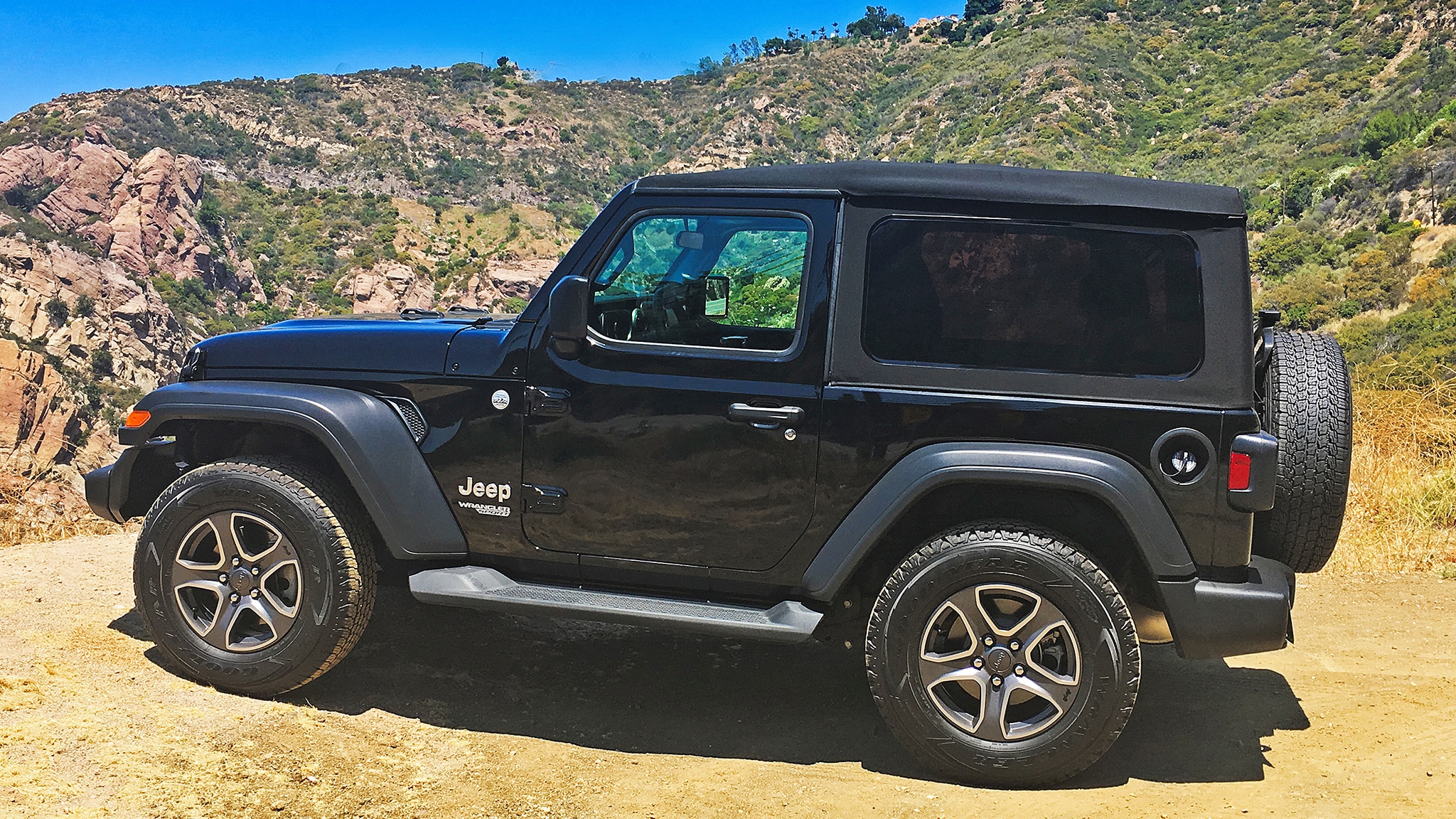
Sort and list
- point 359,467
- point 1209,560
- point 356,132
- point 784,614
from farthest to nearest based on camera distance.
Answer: point 356,132, point 359,467, point 784,614, point 1209,560

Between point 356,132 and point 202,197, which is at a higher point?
point 356,132

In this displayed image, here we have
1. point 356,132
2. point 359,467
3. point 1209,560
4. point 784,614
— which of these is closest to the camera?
point 1209,560

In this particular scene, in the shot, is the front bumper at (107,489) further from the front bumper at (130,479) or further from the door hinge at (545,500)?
the door hinge at (545,500)

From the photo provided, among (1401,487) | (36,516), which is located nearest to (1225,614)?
(1401,487)

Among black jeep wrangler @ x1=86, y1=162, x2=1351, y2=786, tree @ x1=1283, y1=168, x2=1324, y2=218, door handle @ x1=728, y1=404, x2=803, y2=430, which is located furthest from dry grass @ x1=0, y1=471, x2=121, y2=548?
tree @ x1=1283, y1=168, x2=1324, y2=218

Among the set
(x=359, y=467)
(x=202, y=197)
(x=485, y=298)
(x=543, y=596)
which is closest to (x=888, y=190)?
(x=543, y=596)

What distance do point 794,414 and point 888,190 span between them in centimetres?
81

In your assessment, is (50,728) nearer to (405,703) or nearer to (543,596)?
(405,703)

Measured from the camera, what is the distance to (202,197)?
6531 cm

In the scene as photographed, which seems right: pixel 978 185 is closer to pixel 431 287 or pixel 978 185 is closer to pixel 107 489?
pixel 107 489

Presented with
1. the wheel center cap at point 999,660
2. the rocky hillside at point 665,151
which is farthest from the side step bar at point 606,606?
the rocky hillside at point 665,151

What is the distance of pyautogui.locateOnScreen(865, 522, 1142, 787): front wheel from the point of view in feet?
10.9

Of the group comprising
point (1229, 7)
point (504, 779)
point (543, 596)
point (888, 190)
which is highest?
point (1229, 7)

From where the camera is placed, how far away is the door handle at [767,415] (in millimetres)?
3508
